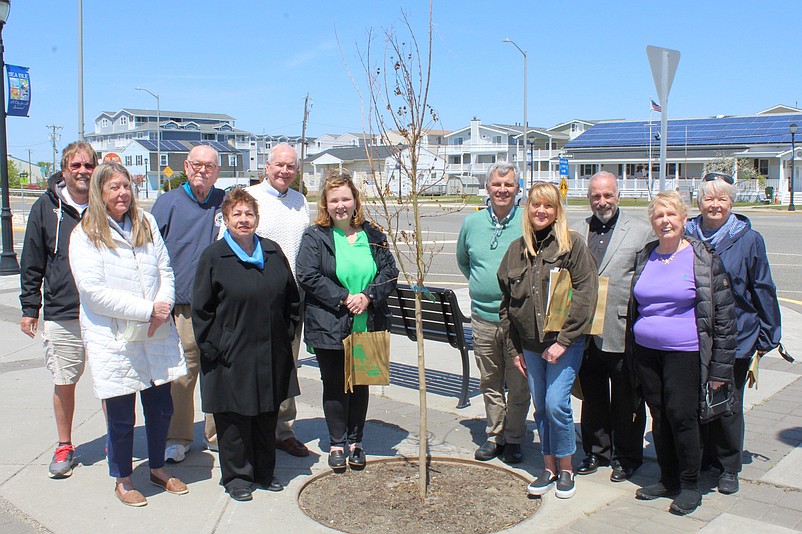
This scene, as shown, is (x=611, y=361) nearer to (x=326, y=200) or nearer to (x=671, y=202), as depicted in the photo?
(x=671, y=202)

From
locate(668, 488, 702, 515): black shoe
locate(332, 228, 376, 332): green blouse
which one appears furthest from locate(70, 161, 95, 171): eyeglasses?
locate(668, 488, 702, 515): black shoe

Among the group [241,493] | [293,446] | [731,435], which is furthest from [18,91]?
[731,435]

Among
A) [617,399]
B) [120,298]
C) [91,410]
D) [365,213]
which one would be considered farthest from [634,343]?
[91,410]

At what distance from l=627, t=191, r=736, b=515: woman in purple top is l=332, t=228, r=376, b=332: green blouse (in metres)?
1.63

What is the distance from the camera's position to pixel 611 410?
4.96 meters

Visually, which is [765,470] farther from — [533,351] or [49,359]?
[49,359]

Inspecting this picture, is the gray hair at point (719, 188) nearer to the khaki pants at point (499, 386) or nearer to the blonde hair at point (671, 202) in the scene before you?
the blonde hair at point (671, 202)

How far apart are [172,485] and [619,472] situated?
271 centimetres

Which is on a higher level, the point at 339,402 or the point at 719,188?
the point at 719,188

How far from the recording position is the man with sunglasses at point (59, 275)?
4871 millimetres

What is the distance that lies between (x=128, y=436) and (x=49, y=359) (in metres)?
0.87

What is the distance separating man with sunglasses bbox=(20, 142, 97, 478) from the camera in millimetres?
4871

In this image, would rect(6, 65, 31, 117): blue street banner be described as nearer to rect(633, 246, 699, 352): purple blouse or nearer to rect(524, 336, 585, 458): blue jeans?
rect(524, 336, 585, 458): blue jeans

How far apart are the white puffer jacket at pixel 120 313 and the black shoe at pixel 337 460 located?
3.68 ft
